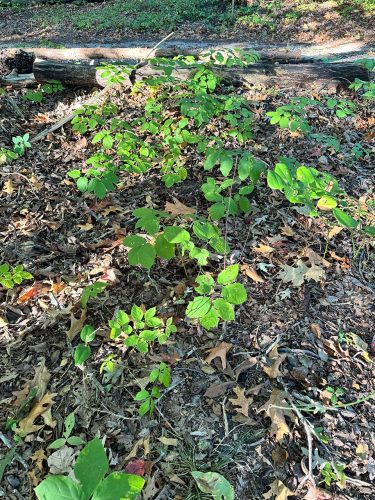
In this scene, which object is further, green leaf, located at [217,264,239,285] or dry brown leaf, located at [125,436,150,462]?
green leaf, located at [217,264,239,285]

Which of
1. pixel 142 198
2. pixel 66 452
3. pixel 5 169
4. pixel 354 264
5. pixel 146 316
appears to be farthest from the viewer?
pixel 5 169

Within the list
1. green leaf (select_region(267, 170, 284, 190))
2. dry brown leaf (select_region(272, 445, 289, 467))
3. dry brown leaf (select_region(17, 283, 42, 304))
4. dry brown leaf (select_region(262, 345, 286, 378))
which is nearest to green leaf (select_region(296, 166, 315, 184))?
green leaf (select_region(267, 170, 284, 190))

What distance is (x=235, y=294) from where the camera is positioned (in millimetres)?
2104

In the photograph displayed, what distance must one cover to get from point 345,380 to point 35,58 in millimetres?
6271

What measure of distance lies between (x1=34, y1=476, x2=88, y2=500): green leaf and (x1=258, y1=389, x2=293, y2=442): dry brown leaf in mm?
1186

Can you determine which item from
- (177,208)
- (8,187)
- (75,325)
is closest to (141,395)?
(75,325)

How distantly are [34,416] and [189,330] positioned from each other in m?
1.03

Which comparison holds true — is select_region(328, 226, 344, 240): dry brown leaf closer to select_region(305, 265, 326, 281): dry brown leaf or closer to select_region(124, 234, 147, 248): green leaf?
select_region(305, 265, 326, 281): dry brown leaf

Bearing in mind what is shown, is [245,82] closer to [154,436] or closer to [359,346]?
[359,346]

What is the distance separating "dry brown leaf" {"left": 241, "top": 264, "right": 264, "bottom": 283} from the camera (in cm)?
288

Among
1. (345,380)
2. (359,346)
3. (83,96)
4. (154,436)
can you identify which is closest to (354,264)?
(359,346)

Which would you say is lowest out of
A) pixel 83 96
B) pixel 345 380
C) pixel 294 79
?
pixel 345 380

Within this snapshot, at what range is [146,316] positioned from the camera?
227 centimetres

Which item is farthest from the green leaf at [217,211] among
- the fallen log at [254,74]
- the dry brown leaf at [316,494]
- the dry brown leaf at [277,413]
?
the fallen log at [254,74]
